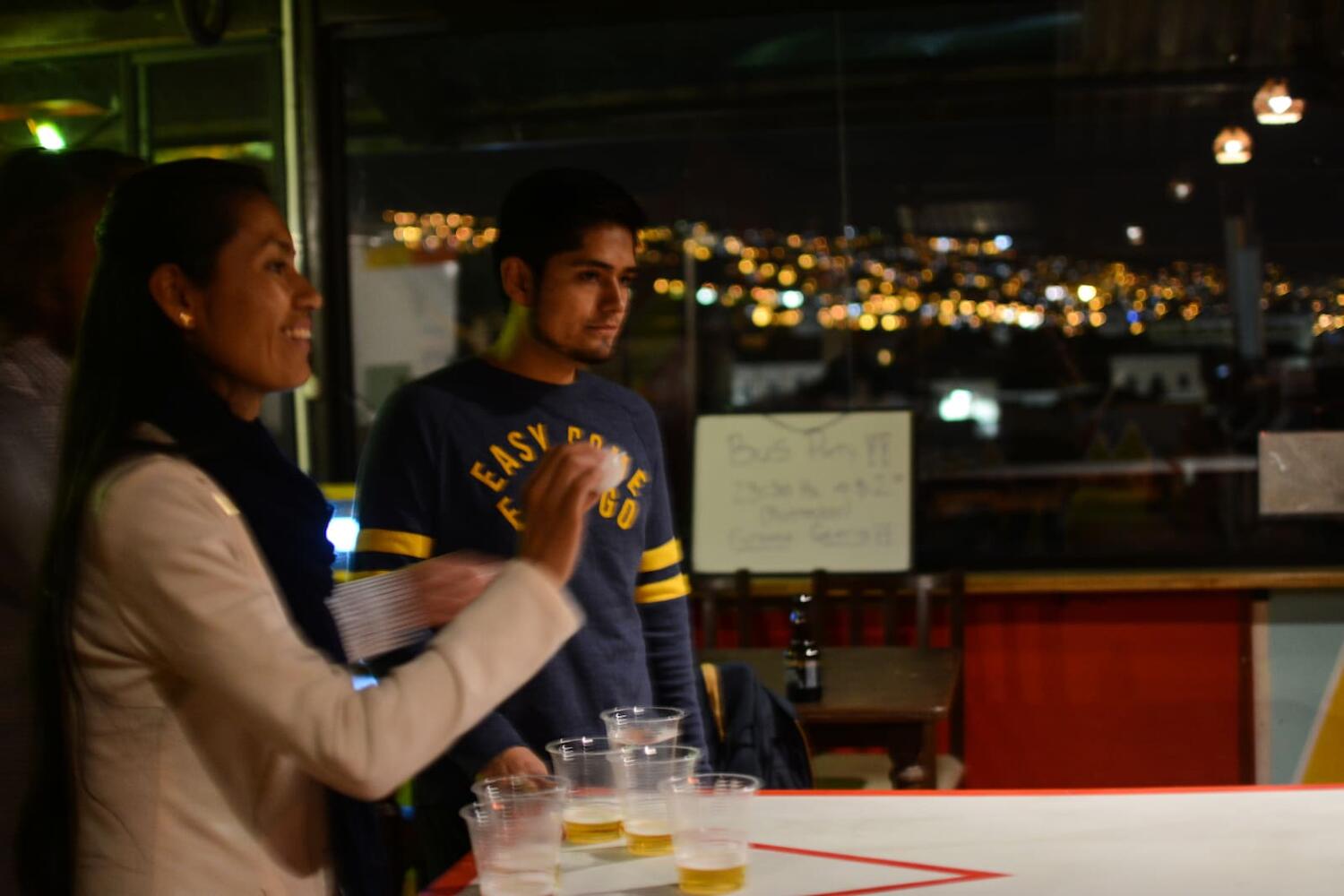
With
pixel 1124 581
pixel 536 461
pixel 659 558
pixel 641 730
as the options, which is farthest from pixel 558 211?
pixel 1124 581

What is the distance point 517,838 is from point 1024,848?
0.58 meters

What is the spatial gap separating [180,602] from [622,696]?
1.05m

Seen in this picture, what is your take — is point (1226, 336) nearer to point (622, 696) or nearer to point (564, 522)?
point (622, 696)

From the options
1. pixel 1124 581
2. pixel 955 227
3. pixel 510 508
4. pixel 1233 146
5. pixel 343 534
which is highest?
pixel 1233 146

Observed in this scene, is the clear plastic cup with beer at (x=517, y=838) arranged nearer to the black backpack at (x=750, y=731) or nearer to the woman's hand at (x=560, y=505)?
the woman's hand at (x=560, y=505)

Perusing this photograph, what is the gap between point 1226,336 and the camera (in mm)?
4980

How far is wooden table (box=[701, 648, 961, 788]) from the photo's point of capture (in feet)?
10.7

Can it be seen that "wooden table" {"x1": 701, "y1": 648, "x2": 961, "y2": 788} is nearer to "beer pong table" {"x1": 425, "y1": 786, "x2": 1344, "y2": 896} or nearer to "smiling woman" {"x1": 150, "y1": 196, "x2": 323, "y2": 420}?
"beer pong table" {"x1": 425, "y1": 786, "x2": 1344, "y2": 896}

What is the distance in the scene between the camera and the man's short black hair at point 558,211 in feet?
7.50

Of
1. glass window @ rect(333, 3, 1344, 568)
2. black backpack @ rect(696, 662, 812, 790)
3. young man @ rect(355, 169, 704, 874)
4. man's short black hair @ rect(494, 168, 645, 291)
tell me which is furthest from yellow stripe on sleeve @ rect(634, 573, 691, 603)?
glass window @ rect(333, 3, 1344, 568)

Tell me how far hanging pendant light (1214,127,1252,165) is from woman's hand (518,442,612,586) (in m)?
4.28

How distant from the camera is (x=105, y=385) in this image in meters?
1.30

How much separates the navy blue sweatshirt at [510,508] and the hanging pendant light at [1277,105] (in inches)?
138

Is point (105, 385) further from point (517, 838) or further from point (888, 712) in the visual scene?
point (888, 712)
